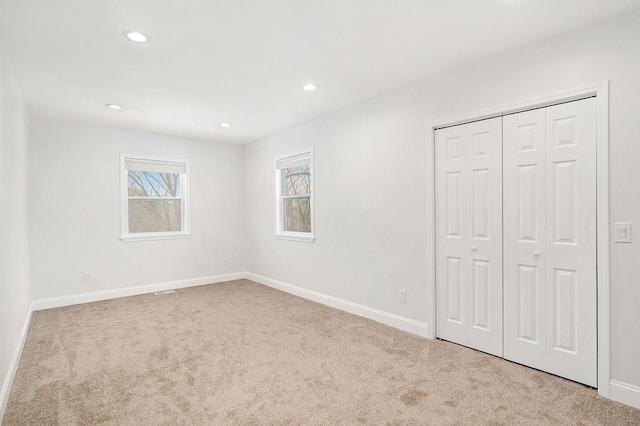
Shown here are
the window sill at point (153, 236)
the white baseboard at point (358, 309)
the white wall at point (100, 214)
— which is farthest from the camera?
the window sill at point (153, 236)

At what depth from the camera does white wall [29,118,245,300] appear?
4.42 meters

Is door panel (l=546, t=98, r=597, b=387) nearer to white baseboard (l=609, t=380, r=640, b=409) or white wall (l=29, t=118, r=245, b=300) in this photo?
white baseboard (l=609, t=380, r=640, b=409)

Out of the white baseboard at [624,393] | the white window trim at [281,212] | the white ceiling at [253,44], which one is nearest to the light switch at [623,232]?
the white baseboard at [624,393]

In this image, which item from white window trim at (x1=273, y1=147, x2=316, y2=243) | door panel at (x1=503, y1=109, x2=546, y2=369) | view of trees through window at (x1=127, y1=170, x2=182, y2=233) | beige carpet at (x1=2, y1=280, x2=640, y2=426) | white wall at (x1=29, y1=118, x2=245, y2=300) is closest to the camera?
beige carpet at (x1=2, y1=280, x2=640, y2=426)

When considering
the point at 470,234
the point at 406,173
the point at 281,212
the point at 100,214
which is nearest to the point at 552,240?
the point at 470,234

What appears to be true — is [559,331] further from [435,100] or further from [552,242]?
[435,100]

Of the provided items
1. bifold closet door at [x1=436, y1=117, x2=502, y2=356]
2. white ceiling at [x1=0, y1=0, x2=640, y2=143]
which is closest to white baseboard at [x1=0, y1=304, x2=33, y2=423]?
white ceiling at [x1=0, y1=0, x2=640, y2=143]

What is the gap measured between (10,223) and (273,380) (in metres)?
2.46

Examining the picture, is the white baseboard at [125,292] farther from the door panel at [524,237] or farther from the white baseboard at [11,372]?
the door panel at [524,237]

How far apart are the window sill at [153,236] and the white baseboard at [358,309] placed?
1567 millimetres

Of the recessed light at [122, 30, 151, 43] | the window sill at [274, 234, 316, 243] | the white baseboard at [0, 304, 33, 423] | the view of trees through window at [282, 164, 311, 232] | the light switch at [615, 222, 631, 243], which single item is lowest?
the white baseboard at [0, 304, 33, 423]

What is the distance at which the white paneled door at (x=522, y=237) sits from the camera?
2.37 m

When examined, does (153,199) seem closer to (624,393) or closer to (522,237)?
(522,237)

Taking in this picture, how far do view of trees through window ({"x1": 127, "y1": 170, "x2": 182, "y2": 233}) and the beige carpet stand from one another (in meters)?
1.88
